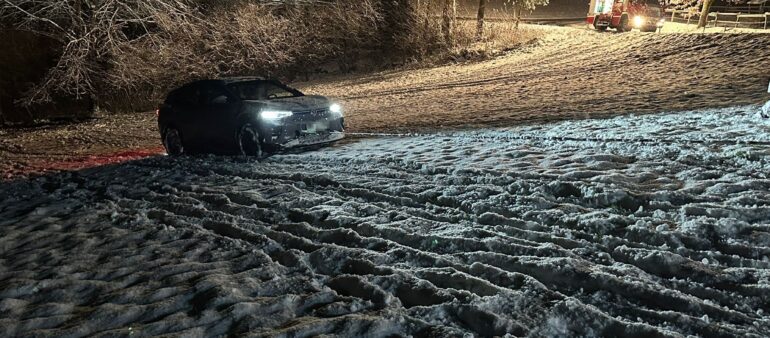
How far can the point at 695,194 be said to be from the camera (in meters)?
5.98

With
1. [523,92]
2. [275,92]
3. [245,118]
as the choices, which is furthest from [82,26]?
[523,92]

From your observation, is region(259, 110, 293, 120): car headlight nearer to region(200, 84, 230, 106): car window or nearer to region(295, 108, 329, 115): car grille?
region(295, 108, 329, 115): car grille

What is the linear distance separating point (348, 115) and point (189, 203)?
29.8ft

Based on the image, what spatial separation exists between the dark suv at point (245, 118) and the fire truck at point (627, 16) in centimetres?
2409

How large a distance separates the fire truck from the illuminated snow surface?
22.9 metres

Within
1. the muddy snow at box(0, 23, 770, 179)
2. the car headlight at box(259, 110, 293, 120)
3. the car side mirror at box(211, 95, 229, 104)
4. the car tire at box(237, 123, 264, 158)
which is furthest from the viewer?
the muddy snow at box(0, 23, 770, 179)

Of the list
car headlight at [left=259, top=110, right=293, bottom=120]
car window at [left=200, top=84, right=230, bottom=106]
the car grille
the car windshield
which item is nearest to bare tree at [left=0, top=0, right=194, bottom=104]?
car window at [left=200, top=84, right=230, bottom=106]

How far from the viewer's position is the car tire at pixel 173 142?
38.0 ft

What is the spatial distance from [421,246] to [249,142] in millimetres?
5859

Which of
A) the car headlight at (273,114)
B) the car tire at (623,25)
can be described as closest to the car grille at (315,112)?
the car headlight at (273,114)

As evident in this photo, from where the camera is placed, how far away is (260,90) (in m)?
10.9

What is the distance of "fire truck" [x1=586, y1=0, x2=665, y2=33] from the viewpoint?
97.0ft

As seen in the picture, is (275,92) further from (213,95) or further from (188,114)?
(188,114)

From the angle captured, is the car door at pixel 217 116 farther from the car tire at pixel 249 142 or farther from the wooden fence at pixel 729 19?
the wooden fence at pixel 729 19
